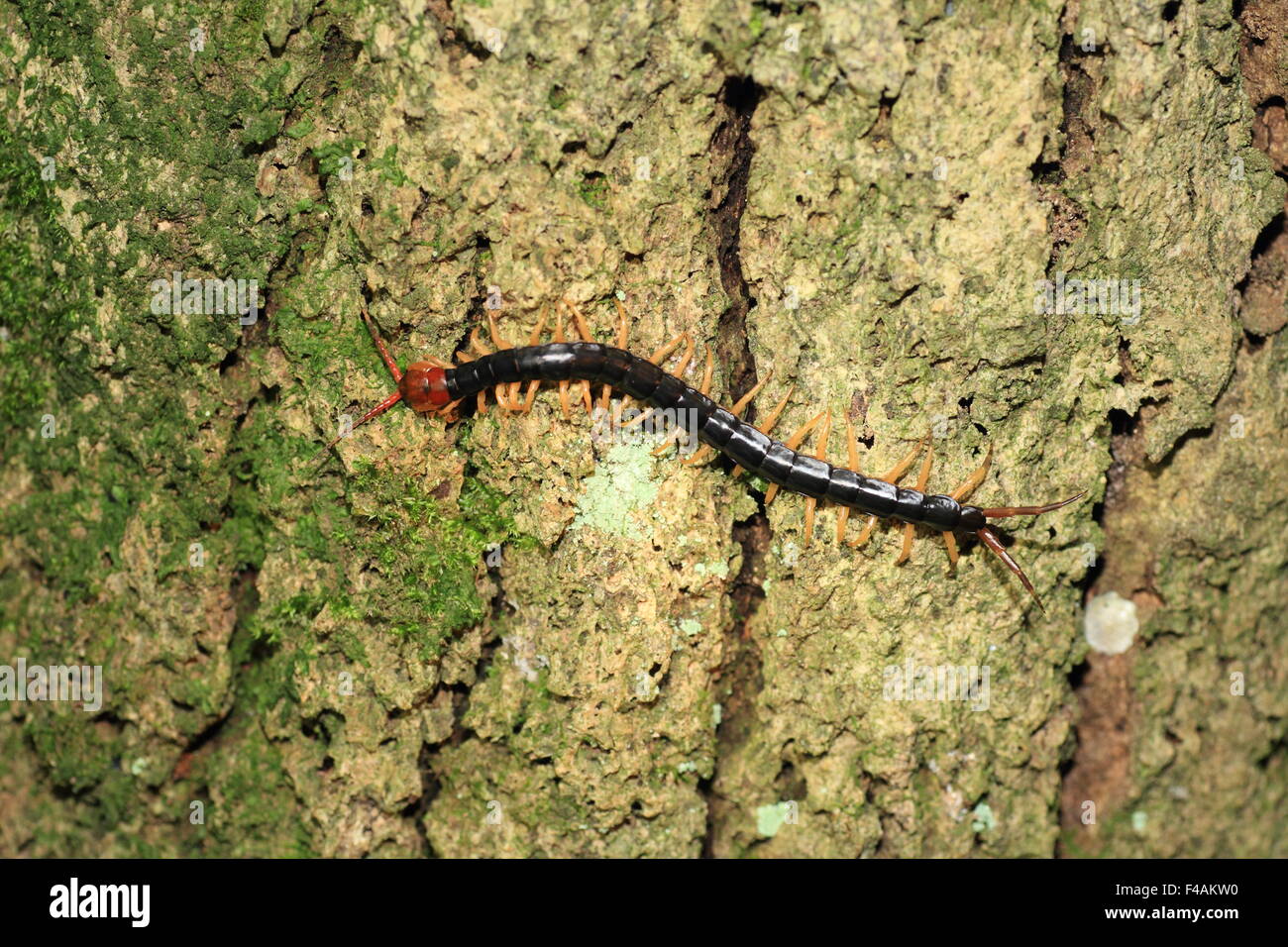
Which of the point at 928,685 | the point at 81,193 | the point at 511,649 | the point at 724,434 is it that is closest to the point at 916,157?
the point at 724,434

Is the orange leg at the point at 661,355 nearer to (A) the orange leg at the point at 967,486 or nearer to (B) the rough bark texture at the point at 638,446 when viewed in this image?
(B) the rough bark texture at the point at 638,446

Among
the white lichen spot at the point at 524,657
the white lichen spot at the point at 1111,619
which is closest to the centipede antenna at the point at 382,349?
the white lichen spot at the point at 524,657

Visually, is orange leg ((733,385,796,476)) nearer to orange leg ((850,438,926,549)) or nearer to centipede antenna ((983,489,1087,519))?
orange leg ((850,438,926,549))

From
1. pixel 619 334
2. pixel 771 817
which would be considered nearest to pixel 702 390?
pixel 619 334

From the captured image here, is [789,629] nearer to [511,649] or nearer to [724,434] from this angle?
[724,434]

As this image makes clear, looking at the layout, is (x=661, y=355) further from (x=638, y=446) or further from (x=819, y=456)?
(x=819, y=456)

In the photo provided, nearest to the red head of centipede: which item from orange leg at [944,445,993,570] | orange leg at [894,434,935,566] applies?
orange leg at [894,434,935,566]

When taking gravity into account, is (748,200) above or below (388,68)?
below
